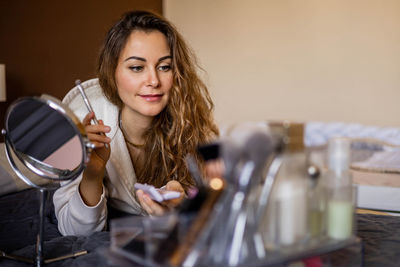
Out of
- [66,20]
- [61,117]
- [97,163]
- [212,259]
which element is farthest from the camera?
[66,20]

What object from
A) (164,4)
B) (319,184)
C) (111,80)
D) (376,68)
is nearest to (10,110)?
(319,184)

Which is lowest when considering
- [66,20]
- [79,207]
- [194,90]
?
[79,207]

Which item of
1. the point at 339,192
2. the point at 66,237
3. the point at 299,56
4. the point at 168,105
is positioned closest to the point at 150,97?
the point at 168,105

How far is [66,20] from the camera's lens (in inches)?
128

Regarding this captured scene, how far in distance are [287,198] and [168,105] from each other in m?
1.06

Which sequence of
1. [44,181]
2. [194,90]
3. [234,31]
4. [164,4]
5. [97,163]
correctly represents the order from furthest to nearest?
[164,4] < [234,31] < [194,90] < [97,163] < [44,181]

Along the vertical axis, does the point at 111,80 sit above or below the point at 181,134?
above

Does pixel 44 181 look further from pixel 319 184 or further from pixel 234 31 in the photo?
pixel 234 31

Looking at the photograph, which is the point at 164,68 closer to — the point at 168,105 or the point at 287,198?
the point at 168,105

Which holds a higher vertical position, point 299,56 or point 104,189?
point 299,56

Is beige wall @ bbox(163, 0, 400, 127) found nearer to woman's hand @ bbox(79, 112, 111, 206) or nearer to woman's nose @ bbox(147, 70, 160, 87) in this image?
woman's nose @ bbox(147, 70, 160, 87)

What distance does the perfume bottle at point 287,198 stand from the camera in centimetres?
63

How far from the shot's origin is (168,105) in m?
1.64

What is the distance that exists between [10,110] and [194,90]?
94 cm
